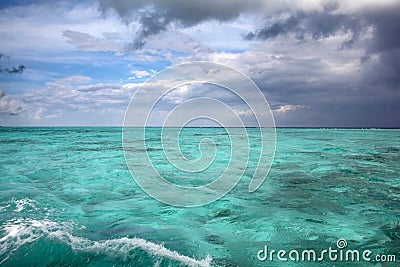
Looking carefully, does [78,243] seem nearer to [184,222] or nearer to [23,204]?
[184,222]

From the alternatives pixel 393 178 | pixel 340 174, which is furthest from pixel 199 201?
pixel 393 178

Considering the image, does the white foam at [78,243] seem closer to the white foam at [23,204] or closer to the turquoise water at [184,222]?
the turquoise water at [184,222]

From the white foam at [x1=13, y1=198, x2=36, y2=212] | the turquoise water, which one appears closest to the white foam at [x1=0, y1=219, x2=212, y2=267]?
the turquoise water

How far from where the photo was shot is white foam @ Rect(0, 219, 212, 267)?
5051mm

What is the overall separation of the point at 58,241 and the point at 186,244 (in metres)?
2.56

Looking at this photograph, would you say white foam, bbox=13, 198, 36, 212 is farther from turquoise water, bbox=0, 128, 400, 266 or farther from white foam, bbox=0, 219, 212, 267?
white foam, bbox=0, 219, 212, 267

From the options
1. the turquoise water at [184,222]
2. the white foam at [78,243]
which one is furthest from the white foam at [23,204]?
the white foam at [78,243]

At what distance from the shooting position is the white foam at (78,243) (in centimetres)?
505

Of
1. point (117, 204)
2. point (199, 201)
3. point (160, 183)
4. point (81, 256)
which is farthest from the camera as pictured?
point (160, 183)

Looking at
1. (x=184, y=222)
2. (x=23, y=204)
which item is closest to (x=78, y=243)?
(x=184, y=222)

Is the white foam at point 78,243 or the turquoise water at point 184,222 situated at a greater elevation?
the white foam at point 78,243

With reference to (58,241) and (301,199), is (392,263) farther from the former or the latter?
(58,241)

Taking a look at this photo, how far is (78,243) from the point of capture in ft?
17.9

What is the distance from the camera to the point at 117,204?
29.2 feet
